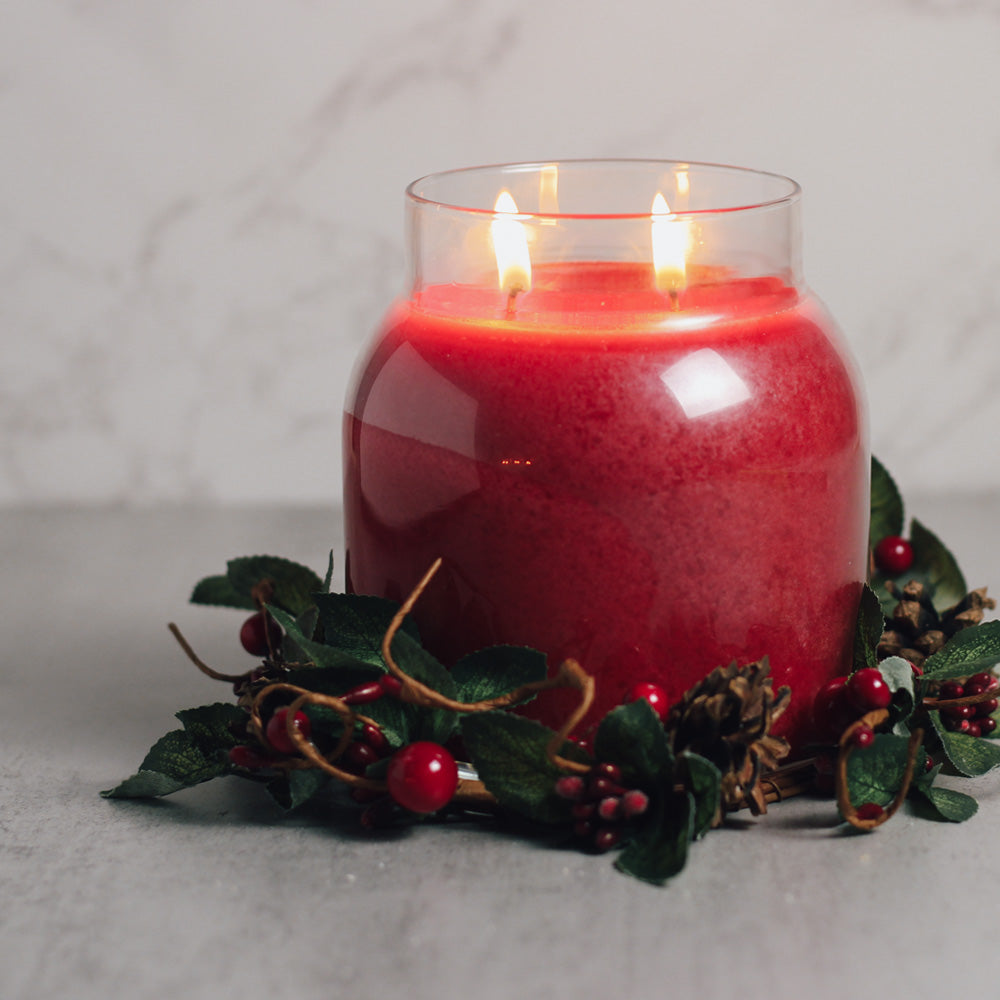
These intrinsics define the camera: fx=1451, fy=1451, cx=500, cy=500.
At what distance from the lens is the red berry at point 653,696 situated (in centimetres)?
64

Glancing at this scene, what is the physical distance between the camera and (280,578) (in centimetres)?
83

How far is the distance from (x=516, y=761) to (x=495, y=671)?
0.05 meters

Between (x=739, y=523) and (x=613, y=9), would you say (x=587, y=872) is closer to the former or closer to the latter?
(x=739, y=523)

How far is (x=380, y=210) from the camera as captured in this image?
1361mm

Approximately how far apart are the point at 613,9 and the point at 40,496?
725 mm

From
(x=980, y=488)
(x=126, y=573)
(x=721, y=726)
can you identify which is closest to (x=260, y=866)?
(x=721, y=726)

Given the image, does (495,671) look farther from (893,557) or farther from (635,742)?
(893,557)

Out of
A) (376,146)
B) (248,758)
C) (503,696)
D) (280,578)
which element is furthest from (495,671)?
(376,146)

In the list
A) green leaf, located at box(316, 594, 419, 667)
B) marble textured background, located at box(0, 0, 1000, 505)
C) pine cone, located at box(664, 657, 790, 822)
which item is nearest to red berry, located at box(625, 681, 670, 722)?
pine cone, located at box(664, 657, 790, 822)

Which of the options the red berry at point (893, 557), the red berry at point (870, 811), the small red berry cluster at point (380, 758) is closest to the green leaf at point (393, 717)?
the small red berry cluster at point (380, 758)

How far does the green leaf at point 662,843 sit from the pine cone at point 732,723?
0.09 ft

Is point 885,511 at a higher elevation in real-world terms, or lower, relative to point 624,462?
lower

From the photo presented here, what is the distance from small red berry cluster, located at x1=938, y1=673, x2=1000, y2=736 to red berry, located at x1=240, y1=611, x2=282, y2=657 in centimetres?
36

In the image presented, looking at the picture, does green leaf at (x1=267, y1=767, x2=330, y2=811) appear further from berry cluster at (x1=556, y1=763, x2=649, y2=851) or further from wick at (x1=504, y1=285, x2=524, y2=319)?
wick at (x1=504, y1=285, x2=524, y2=319)
